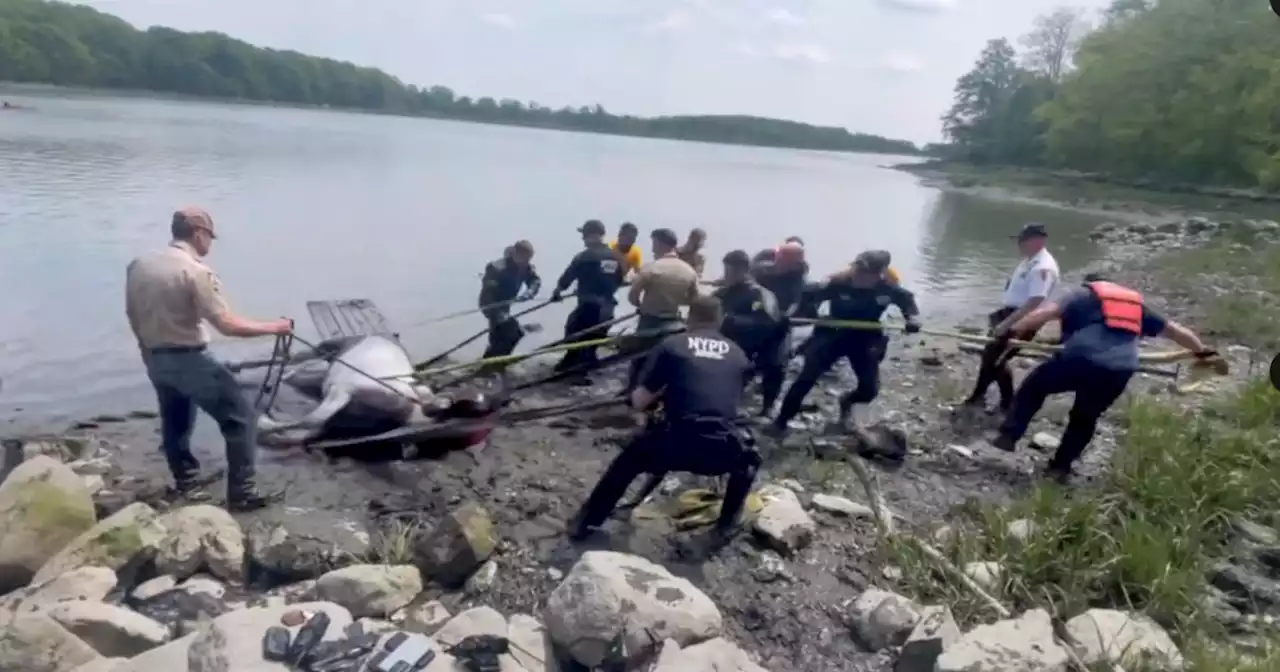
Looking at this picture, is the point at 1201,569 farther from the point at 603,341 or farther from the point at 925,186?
the point at 925,186

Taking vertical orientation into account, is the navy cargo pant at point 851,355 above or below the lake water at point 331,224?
above

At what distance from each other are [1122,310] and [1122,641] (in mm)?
2848

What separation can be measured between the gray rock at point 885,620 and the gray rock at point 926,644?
224 mm

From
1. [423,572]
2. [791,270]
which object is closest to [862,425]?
[791,270]

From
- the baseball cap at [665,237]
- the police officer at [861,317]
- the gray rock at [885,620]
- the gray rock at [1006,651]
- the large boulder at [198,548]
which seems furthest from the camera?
the baseball cap at [665,237]

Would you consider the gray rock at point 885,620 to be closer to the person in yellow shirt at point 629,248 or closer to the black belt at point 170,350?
the black belt at point 170,350

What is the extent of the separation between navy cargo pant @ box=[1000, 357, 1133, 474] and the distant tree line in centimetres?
3687

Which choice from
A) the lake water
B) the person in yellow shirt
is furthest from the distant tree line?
the person in yellow shirt

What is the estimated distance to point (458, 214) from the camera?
32750 millimetres

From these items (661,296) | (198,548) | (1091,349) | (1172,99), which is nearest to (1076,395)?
(1091,349)

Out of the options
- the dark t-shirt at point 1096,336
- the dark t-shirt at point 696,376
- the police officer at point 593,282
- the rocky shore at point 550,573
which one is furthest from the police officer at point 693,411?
the police officer at point 593,282

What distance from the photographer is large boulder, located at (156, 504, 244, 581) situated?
5.63 meters

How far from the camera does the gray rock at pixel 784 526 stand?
5949mm

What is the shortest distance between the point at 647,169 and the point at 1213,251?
4619 cm
